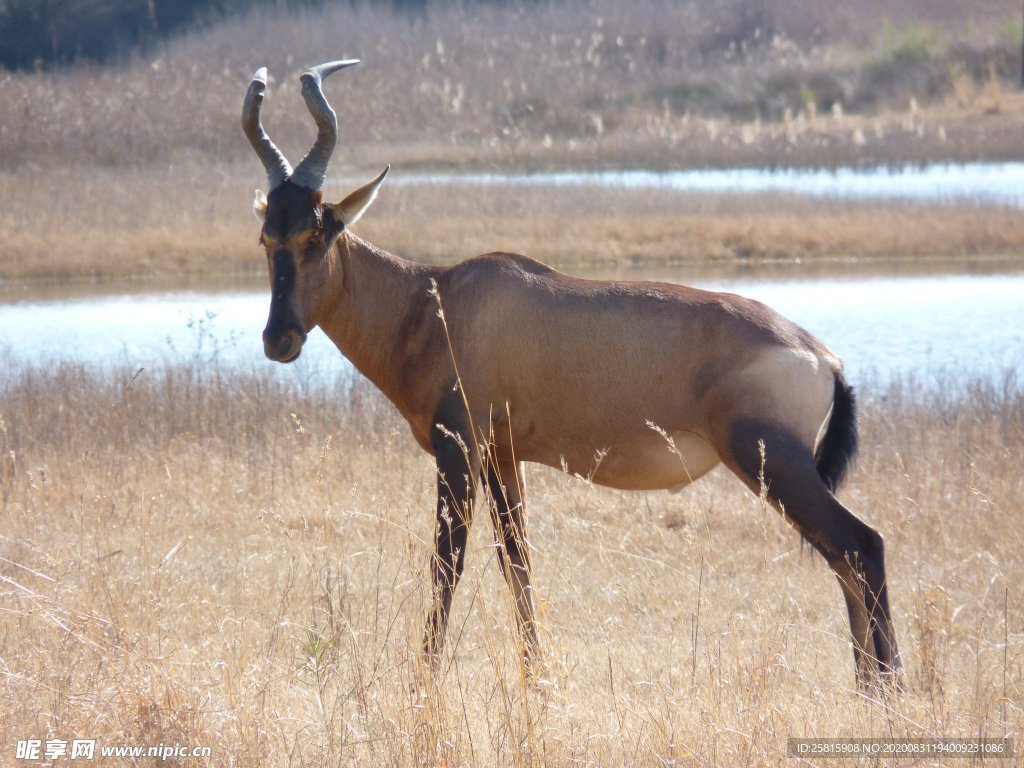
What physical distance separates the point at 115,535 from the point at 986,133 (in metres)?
29.4

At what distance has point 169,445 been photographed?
36.5ft

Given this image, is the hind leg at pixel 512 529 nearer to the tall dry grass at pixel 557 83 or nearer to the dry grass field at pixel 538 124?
the dry grass field at pixel 538 124

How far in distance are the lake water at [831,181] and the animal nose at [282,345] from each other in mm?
21855

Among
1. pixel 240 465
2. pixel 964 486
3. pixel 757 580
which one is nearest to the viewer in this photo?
pixel 757 580

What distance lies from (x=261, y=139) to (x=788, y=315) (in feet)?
40.8

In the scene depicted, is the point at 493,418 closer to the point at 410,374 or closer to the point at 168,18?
the point at 410,374

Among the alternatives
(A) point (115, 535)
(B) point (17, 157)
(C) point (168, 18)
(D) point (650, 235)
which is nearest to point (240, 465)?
(A) point (115, 535)

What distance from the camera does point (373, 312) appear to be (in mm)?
7223

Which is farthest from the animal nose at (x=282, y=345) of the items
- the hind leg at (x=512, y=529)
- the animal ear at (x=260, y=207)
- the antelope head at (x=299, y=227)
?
the hind leg at (x=512, y=529)

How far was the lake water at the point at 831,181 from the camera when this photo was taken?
27297 millimetres

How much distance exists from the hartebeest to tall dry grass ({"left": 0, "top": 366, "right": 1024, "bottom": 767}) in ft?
1.12

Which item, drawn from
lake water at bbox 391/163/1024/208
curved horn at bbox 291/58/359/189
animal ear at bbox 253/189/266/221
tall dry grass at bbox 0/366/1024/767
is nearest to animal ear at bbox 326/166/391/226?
curved horn at bbox 291/58/359/189

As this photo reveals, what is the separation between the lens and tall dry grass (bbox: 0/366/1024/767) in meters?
5.16

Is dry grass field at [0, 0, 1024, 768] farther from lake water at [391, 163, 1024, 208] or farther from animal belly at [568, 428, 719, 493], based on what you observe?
lake water at [391, 163, 1024, 208]
